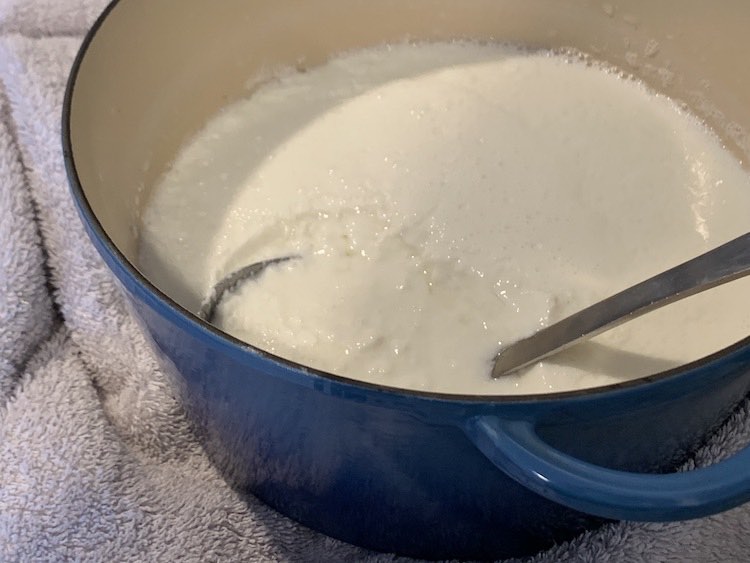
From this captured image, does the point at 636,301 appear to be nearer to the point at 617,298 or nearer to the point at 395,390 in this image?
the point at 617,298

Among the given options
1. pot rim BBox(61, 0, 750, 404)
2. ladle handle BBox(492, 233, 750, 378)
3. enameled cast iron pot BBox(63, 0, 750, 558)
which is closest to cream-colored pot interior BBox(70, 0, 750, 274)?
enameled cast iron pot BBox(63, 0, 750, 558)

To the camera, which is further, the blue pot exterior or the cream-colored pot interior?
the cream-colored pot interior

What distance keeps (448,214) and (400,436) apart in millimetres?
236

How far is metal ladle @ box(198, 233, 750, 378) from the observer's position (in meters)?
0.34

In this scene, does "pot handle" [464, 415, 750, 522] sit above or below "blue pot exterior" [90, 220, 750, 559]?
above

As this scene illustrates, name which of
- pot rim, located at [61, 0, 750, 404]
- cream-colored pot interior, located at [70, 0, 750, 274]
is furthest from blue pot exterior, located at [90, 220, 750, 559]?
cream-colored pot interior, located at [70, 0, 750, 274]

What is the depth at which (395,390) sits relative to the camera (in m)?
0.28

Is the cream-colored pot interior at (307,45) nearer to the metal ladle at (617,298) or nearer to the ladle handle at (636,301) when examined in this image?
the metal ladle at (617,298)

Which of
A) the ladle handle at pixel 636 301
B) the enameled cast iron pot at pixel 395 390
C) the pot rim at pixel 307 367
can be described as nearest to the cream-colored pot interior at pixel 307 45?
the enameled cast iron pot at pixel 395 390

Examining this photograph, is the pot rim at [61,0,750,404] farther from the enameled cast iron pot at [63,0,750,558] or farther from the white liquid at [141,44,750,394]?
the white liquid at [141,44,750,394]

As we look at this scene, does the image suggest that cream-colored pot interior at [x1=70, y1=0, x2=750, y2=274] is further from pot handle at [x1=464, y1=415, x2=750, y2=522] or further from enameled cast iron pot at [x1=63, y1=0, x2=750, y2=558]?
pot handle at [x1=464, y1=415, x2=750, y2=522]

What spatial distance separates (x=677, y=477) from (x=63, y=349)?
403 millimetres

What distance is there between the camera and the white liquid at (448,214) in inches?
17.5

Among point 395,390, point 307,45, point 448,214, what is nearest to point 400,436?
point 395,390
